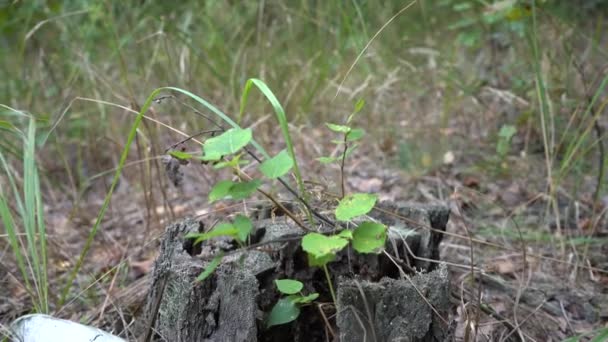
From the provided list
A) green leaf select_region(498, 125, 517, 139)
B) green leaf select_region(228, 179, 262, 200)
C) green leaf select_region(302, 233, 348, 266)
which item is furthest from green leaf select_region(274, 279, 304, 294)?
green leaf select_region(498, 125, 517, 139)

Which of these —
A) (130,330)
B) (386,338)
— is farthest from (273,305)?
(130,330)

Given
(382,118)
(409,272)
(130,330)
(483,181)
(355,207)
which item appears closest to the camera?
(355,207)

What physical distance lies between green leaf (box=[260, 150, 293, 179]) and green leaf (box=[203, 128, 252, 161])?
0.19 ft

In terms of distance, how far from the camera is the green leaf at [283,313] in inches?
51.1

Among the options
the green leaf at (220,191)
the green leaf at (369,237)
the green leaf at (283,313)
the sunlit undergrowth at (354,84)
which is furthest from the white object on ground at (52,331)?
the sunlit undergrowth at (354,84)

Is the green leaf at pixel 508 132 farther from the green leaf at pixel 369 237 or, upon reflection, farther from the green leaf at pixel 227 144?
the green leaf at pixel 227 144

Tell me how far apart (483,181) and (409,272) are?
4.77ft

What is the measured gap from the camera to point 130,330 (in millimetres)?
1685

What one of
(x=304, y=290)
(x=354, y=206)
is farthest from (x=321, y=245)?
(x=304, y=290)

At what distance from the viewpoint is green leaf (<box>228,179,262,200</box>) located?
1.11 metres

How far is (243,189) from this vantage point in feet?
3.68

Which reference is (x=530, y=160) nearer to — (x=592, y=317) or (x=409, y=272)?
(x=592, y=317)

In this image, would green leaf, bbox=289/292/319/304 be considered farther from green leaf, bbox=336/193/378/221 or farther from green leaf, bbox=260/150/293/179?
green leaf, bbox=260/150/293/179

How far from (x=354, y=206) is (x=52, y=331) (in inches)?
30.9
